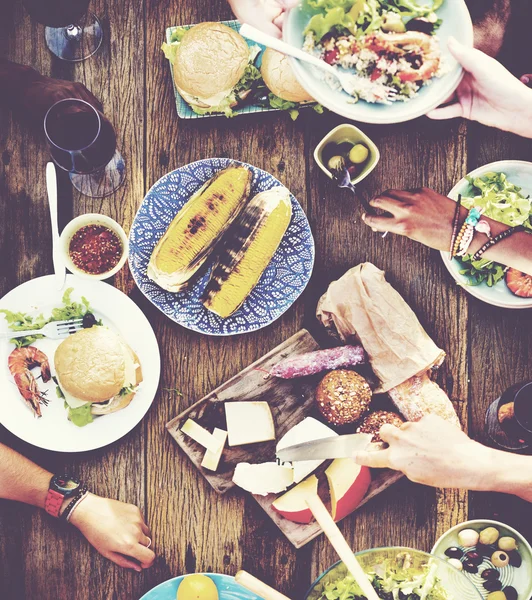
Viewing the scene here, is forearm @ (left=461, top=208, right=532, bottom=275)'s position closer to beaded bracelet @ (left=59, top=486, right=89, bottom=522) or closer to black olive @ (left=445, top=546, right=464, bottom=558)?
black olive @ (left=445, top=546, right=464, bottom=558)

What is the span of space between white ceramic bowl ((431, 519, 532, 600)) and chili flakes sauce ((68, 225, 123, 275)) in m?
1.40

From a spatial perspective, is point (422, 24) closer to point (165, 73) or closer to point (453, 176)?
point (453, 176)

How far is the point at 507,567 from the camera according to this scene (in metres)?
2.01

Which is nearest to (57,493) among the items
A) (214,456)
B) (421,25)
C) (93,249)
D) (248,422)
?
(214,456)

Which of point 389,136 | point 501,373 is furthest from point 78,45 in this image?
point 501,373

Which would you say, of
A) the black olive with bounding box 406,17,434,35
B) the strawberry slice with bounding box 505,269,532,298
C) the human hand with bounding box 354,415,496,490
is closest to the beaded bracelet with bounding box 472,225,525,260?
the strawberry slice with bounding box 505,269,532,298

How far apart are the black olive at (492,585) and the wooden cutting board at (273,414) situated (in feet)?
→ 1.50

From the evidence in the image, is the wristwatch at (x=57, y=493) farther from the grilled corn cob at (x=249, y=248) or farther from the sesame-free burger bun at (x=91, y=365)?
the grilled corn cob at (x=249, y=248)

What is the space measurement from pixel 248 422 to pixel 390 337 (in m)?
0.54

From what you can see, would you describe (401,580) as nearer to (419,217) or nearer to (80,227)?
(419,217)

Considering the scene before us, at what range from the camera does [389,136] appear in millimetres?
2021

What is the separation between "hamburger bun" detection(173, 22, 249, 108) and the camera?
178 centimetres

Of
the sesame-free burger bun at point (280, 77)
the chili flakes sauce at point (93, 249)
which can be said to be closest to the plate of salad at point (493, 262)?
the sesame-free burger bun at point (280, 77)

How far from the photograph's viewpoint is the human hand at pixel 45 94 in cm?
188
